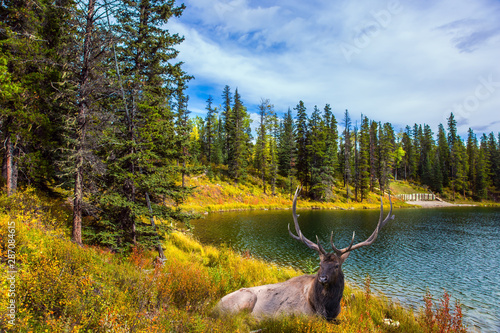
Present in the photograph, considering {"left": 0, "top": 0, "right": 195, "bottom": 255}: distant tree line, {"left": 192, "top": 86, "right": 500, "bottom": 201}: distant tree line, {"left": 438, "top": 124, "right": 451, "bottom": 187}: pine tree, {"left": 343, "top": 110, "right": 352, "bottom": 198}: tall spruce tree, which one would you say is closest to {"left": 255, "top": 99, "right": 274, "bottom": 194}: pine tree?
{"left": 192, "top": 86, "right": 500, "bottom": 201}: distant tree line

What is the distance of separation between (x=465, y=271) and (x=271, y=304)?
1548 cm

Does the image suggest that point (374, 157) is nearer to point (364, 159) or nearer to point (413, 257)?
point (364, 159)

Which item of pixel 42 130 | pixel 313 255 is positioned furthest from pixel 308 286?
pixel 42 130

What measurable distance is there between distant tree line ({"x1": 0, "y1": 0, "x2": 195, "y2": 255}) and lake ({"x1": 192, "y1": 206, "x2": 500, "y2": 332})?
7886 millimetres

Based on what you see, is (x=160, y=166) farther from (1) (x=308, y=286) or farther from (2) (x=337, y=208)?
(2) (x=337, y=208)

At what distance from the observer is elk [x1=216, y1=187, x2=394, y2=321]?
4848mm

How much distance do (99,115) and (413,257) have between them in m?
20.5

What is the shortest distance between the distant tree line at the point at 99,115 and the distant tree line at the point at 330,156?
30.7 m

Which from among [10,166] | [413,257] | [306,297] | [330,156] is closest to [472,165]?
[330,156]

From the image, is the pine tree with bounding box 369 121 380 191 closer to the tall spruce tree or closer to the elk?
the tall spruce tree

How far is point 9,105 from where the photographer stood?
10703mm

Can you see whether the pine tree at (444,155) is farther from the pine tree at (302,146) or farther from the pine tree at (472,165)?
the pine tree at (302,146)

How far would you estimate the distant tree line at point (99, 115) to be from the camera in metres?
8.89

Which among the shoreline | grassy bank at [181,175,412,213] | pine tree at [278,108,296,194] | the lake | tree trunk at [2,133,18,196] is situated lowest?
the lake
